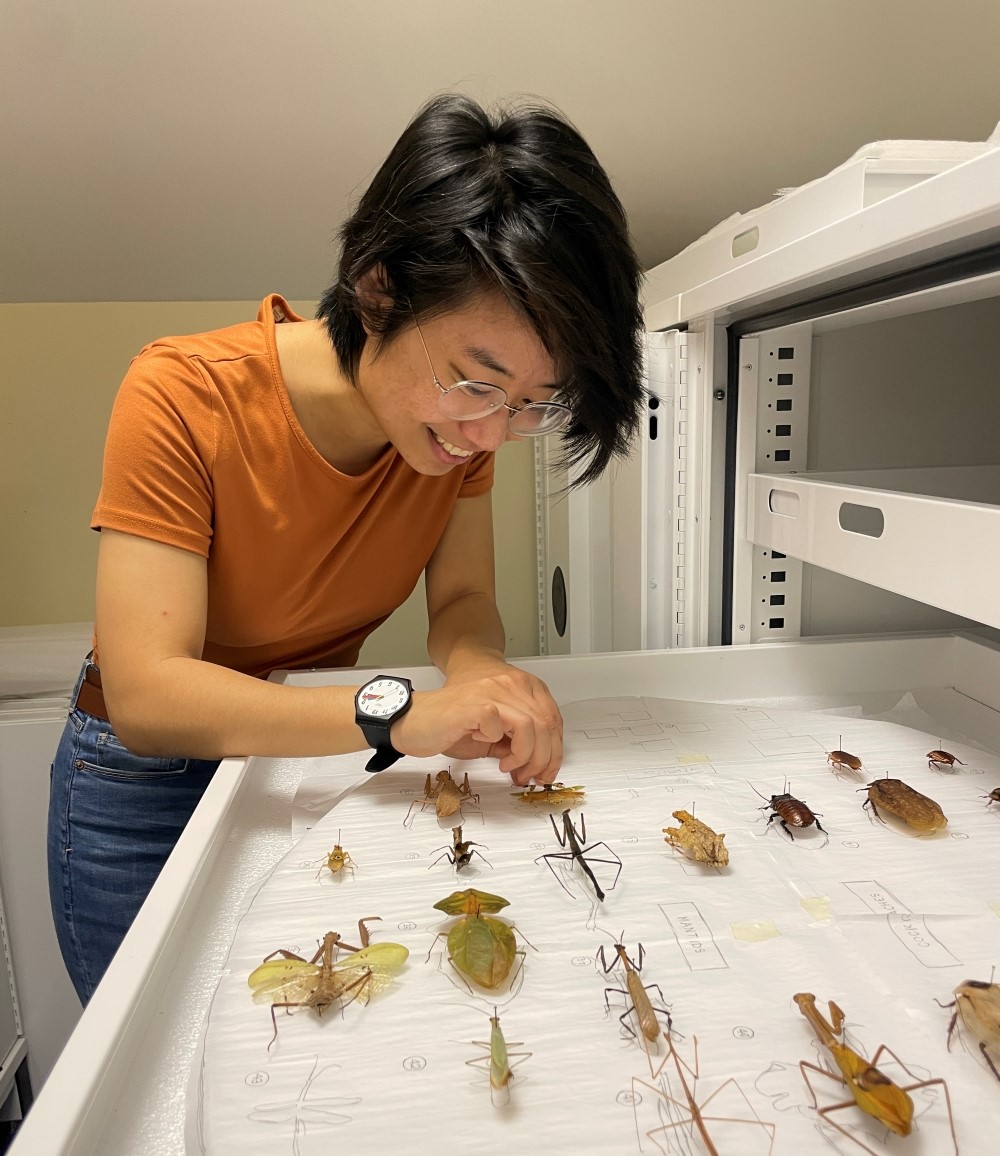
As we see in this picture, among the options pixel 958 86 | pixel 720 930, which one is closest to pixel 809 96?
pixel 958 86

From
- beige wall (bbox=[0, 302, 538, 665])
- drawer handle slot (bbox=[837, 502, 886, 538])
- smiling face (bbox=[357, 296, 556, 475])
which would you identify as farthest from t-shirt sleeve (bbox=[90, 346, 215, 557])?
beige wall (bbox=[0, 302, 538, 665])

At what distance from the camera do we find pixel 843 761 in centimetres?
80

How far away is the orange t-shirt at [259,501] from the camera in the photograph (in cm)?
83

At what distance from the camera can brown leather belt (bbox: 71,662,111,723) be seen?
101cm

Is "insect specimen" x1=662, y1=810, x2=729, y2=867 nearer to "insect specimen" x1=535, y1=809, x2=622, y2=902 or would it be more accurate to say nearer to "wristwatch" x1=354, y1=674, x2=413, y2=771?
"insect specimen" x1=535, y1=809, x2=622, y2=902

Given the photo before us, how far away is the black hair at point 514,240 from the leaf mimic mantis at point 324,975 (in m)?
0.52

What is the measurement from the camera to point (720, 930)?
0.57 metres

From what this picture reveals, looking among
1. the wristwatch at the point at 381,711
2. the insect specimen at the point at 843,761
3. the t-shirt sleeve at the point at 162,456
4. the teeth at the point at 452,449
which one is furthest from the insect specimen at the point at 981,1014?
the t-shirt sleeve at the point at 162,456

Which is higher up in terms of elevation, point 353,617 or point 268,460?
point 268,460

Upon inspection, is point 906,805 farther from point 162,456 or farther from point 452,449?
point 162,456

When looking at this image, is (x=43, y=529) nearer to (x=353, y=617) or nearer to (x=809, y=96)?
(x=353, y=617)

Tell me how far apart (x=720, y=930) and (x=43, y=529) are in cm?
194

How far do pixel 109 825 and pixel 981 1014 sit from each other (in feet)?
3.05

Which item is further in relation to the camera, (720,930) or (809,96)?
(809,96)
